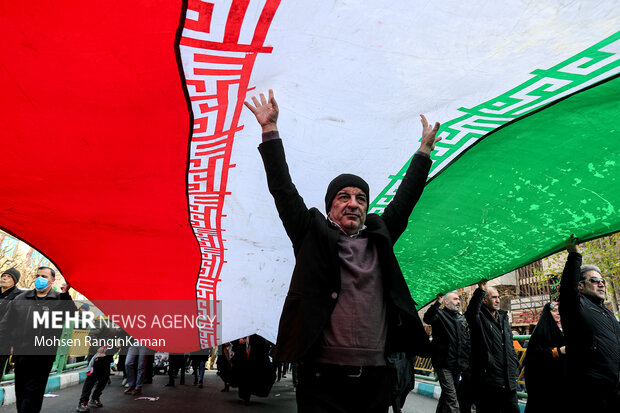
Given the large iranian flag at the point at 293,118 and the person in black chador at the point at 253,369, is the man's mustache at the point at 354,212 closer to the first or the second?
the large iranian flag at the point at 293,118

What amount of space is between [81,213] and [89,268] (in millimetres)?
1483

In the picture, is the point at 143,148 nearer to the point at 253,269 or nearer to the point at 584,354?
the point at 253,269

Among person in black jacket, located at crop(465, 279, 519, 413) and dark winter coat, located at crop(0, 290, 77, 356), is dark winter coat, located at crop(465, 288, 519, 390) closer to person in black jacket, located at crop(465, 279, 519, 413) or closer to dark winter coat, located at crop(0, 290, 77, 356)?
person in black jacket, located at crop(465, 279, 519, 413)

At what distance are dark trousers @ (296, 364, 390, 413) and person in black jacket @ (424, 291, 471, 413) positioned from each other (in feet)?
15.2

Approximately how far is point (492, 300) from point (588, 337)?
167 cm

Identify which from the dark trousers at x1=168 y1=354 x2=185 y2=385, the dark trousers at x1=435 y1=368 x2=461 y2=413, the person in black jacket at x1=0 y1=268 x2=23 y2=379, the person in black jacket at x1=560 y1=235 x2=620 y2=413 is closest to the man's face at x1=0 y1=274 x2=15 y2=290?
the person in black jacket at x1=0 y1=268 x2=23 y2=379

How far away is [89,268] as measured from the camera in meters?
4.90

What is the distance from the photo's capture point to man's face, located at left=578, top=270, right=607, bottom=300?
13.5 feet

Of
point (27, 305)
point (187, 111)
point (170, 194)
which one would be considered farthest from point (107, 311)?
point (187, 111)

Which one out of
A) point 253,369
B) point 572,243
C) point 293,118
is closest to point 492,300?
point 572,243

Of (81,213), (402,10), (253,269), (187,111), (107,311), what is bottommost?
(107,311)

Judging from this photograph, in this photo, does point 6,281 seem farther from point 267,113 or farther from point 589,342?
point 589,342

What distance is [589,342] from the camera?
12.7ft

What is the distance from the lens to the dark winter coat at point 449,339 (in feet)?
20.7
